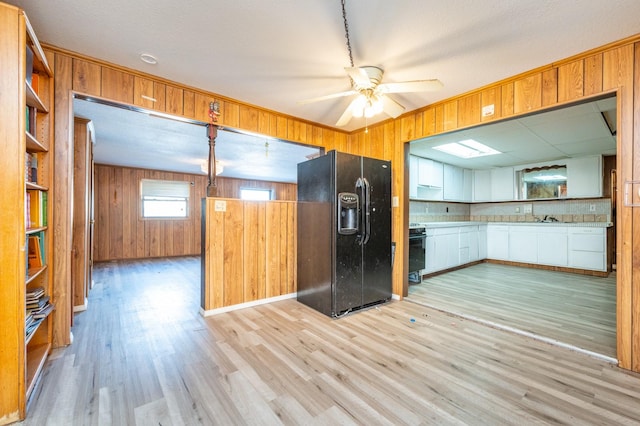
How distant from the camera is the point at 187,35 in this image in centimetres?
193

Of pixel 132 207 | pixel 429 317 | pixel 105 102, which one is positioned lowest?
pixel 429 317

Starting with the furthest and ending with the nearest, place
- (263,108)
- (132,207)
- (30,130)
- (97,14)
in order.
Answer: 1. (132,207)
2. (263,108)
3. (30,130)
4. (97,14)

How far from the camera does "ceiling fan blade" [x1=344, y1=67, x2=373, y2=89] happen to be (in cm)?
181

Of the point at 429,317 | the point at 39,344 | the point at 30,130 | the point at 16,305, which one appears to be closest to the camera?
the point at 16,305

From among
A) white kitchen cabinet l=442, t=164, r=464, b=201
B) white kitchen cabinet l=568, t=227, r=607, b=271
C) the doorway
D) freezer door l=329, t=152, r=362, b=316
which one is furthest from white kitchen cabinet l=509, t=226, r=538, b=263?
freezer door l=329, t=152, r=362, b=316

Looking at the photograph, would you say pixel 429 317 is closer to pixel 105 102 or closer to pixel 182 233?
pixel 105 102

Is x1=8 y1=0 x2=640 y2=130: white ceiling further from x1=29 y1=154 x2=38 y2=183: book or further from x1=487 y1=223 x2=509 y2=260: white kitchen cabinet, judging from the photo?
x1=487 y1=223 x2=509 y2=260: white kitchen cabinet

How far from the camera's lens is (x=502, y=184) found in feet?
19.8

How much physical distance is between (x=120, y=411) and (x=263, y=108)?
9.81 feet

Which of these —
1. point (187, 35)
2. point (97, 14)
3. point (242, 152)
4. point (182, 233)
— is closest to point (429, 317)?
point (187, 35)

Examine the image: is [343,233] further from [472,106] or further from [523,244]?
[523,244]

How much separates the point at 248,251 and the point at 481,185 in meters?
5.74

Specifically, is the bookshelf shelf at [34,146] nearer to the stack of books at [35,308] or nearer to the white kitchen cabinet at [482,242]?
the stack of books at [35,308]

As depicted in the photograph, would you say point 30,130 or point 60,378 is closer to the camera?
point 60,378
